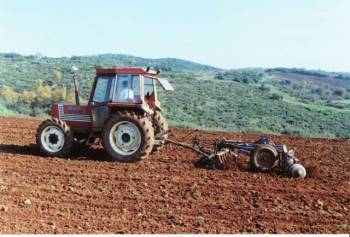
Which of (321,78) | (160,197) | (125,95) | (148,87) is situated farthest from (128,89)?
(321,78)

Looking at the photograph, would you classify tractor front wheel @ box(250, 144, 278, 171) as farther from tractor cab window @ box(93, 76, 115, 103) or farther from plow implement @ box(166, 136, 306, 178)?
tractor cab window @ box(93, 76, 115, 103)

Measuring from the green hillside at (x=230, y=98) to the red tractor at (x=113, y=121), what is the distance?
9.93 m

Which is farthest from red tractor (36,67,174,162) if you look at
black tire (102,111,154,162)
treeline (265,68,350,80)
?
treeline (265,68,350,80)

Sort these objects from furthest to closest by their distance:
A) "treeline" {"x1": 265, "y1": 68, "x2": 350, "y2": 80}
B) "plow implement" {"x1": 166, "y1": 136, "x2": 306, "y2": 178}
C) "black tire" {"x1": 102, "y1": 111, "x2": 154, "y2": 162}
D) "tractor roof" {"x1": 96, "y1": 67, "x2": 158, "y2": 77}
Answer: "treeline" {"x1": 265, "y1": 68, "x2": 350, "y2": 80}
"tractor roof" {"x1": 96, "y1": 67, "x2": 158, "y2": 77}
"black tire" {"x1": 102, "y1": 111, "x2": 154, "y2": 162}
"plow implement" {"x1": 166, "y1": 136, "x2": 306, "y2": 178}

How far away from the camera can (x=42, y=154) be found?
1117 centimetres

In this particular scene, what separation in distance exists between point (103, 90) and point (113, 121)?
735 mm

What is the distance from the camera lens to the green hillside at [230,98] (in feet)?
Answer: 87.1

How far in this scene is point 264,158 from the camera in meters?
10.1

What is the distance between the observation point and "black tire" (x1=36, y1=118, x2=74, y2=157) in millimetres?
10836

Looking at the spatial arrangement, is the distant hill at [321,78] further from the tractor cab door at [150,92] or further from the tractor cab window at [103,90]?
the tractor cab window at [103,90]

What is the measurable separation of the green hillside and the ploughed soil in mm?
11147

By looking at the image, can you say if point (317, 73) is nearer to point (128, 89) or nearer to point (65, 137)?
point (128, 89)

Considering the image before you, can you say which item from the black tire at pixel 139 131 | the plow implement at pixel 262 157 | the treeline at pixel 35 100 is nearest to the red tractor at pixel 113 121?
the black tire at pixel 139 131

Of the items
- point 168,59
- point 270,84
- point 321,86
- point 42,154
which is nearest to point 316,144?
point 42,154
